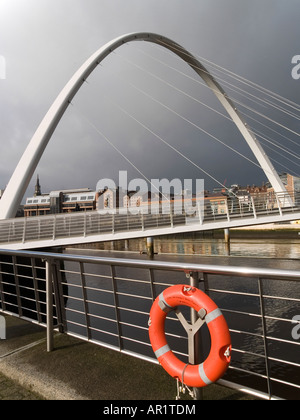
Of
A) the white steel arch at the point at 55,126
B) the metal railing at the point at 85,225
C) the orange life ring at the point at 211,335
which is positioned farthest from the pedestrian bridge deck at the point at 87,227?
the orange life ring at the point at 211,335

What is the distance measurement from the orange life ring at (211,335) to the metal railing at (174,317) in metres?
0.12

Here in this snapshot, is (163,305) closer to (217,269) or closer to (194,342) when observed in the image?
(194,342)

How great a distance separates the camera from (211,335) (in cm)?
160

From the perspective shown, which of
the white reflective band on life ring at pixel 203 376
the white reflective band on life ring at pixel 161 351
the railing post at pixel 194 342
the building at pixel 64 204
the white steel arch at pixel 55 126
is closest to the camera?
the white reflective band on life ring at pixel 203 376

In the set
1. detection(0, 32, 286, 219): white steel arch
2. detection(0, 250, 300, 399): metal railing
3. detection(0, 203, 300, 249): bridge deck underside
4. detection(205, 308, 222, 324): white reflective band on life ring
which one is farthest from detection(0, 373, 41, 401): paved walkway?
detection(0, 32, 286, 219): white steel arch

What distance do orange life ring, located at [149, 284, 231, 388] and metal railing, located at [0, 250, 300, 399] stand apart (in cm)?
12

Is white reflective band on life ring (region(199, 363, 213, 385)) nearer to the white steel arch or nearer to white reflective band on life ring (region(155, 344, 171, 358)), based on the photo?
white reflective band on life ring (region(155, 344, 171, 358))

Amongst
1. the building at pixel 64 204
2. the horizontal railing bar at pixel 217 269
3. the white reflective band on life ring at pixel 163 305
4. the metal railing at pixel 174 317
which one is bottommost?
the metal railing at pixel 174 317

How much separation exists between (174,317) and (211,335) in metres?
8.77

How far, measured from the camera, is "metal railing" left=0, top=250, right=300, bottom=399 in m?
1.80

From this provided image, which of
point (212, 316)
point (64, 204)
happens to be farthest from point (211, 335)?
point (64, 204)

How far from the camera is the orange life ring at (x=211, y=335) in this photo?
5.17 ft

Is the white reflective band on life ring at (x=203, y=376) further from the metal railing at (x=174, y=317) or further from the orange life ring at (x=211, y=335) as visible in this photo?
the metal railing at (x=174, y=317)
